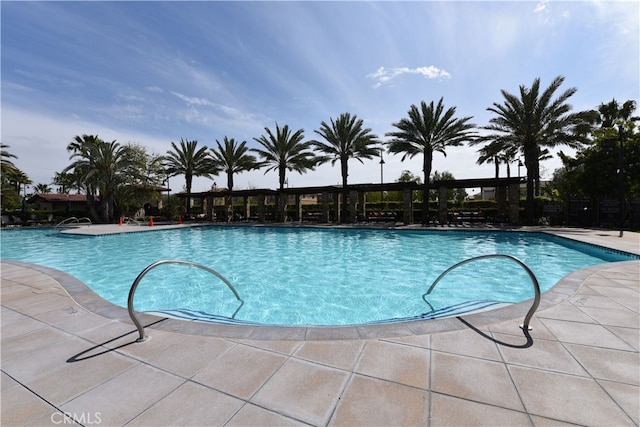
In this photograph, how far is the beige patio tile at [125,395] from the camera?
244 cm

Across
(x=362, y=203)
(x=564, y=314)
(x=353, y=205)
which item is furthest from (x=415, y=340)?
(x=362, y=203)

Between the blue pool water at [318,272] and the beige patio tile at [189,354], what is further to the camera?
the blue pool water at [318,272]

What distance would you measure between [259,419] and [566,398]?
2.71 meters

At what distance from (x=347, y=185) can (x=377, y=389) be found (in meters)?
24.5

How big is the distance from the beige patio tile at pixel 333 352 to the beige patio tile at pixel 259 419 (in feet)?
2.89

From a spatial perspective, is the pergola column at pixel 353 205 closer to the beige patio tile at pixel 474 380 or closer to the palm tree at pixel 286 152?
the palm tree at pixel 286 152

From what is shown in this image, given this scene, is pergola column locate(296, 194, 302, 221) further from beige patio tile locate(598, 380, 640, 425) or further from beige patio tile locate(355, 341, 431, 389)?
beige patio tile locate(598, 380, 640, 425)

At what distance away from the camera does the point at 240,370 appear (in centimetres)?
304

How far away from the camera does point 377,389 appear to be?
2680mm

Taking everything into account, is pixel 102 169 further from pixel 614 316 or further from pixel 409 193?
pixel 614 316

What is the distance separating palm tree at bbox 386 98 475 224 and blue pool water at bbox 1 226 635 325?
9.39 metres

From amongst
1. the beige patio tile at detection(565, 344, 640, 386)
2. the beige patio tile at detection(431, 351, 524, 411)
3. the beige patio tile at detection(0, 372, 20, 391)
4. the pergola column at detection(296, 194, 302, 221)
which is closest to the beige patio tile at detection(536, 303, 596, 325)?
the beige patio tile at detection(565, 344, 640, 386)

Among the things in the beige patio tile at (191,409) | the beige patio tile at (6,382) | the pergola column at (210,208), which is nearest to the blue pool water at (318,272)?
the beige patio tile at (6,382)

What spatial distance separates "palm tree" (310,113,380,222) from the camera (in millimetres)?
25891
